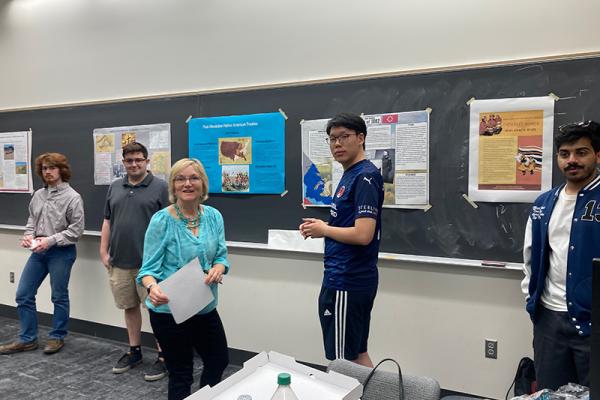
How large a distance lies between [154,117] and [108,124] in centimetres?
48

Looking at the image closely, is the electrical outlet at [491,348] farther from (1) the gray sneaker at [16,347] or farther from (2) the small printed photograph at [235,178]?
(1) the gray sneaker at [16,347]

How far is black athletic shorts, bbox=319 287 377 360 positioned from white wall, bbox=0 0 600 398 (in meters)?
0.68

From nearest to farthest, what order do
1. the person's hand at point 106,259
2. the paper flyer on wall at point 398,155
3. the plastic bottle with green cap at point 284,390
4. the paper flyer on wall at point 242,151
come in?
the plastic bottle with green cap at point 284,390
the paper flyer on wall at point 398,155
the paper flyer on wall at point 242,151
the person's hand at point 106,259

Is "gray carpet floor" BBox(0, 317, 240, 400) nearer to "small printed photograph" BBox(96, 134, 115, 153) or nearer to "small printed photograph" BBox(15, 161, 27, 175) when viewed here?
"small printed photograph" BBox(15, 161, 27, 175)

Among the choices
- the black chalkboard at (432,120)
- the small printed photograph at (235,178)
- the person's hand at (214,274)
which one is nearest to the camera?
the person's hand at (214,274)

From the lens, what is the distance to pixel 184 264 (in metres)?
1.89

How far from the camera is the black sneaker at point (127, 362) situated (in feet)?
9.86

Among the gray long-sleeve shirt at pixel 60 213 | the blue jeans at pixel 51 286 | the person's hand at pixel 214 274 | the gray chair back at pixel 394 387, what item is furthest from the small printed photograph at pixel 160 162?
the gray chair back at pixel 394 387

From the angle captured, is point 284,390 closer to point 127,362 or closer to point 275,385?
point 275,385

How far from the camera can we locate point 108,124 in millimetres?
3475

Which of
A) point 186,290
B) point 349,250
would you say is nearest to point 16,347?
point 186,290

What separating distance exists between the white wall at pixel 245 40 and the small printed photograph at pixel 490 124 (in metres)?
0.30

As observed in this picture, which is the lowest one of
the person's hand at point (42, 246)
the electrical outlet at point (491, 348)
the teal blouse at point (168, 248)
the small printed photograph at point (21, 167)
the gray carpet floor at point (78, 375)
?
the gray carpet floor at point (78, 375)

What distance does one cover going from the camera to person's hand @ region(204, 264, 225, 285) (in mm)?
1890
